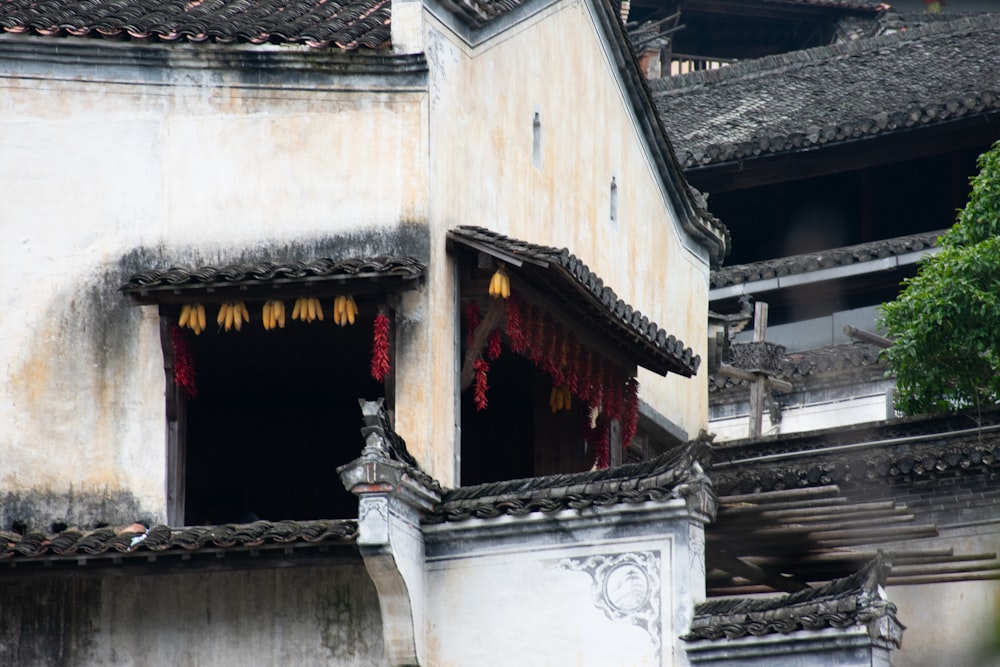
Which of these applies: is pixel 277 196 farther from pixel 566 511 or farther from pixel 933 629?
pixel 933 629

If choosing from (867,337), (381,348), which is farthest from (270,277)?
(867,337)

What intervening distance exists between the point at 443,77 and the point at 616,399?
3.90 m

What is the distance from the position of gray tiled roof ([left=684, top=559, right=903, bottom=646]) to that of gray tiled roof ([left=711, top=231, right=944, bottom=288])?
1547cm

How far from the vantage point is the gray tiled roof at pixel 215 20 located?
1727cm

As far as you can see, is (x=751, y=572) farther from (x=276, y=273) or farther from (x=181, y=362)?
(x=181, y=362)

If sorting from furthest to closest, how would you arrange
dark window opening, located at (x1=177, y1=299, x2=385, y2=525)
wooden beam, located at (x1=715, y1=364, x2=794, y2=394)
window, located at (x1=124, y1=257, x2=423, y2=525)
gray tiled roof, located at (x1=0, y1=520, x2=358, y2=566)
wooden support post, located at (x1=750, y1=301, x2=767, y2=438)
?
wooden support post, located at (x1=750, y1=301, x2=767, y2=438) < wooden beam, located at (x1=715, y1=364, x2=794, y2=394) < dark window opening, located at (x1=177, y1=299, x2=385, y2=525) < window, located at (x1=124, y1=257, x2=423, y2=525) < gray tiled roof, located at (x1=0, y1=520, x2=358, y2=566)

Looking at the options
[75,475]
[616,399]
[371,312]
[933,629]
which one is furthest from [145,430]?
[933,629]

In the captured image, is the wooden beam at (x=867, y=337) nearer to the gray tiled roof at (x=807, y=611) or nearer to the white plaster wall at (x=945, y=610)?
the white plaster wall at (x=945, y=610)

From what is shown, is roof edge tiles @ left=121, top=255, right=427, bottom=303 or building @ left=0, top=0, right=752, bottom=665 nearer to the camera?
building @ left=0, top=0, right=752, bottom=665

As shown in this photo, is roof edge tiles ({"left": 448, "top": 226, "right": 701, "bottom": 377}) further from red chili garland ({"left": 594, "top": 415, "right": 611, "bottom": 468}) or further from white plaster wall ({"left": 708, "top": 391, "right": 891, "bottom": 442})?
white plaster wall ({"left": 708, "top": 391, "right": 891, "bottom": 442})

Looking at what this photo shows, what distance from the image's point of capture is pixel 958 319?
21562 millimetres

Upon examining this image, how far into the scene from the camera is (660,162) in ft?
74.4

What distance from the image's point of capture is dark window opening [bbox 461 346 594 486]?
19719mm

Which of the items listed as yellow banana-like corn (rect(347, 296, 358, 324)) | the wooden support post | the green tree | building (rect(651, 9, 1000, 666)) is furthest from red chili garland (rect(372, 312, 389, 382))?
the wooden support post
